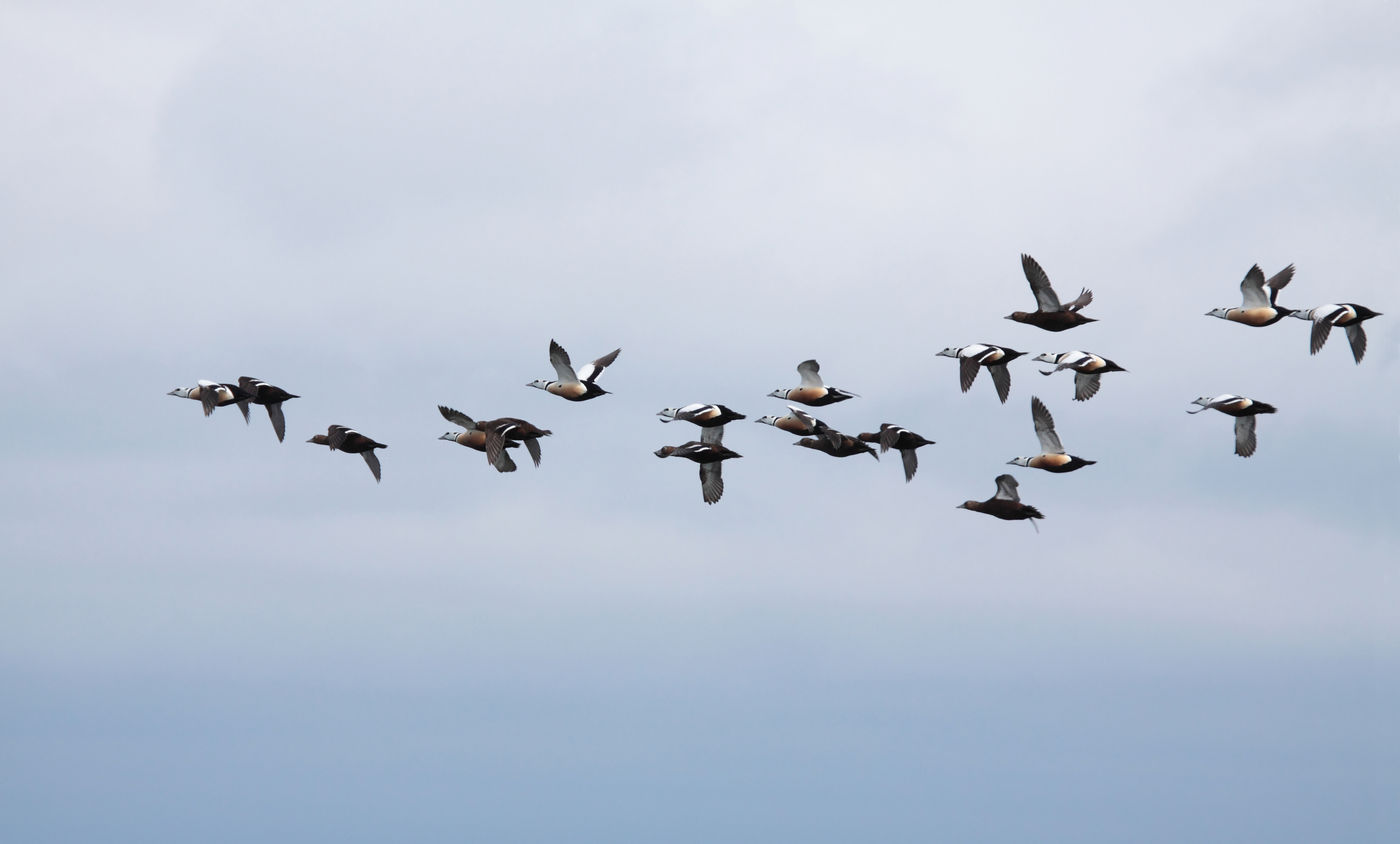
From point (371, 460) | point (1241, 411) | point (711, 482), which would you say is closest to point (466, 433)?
point (371, 460)

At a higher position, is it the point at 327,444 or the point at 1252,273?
the point at 1252,273

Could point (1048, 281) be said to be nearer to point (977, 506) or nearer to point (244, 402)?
point (977, 506)

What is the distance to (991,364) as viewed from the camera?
5341 cm

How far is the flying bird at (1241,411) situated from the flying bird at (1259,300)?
3779 millimetres

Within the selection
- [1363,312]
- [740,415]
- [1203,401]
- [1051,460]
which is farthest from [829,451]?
[1363,312]

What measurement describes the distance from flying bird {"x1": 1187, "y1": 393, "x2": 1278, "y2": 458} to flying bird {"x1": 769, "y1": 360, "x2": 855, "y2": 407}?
11.4m

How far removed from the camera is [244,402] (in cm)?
5694

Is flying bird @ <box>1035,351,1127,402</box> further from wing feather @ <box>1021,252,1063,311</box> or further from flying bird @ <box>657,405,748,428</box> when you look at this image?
flying bird @ <box>657,405,748,428</box>

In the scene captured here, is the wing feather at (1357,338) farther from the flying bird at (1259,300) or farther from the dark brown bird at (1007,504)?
the dark brown bird at (1007,504)

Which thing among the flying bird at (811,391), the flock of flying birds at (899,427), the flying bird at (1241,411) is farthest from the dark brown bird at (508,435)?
the flying bird at (1241,411)

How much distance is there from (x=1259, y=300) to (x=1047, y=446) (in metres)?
8.79

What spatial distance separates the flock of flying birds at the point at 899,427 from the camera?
51719 millimetres

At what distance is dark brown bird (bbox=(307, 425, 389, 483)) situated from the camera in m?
55.2

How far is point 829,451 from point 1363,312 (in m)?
16.5
